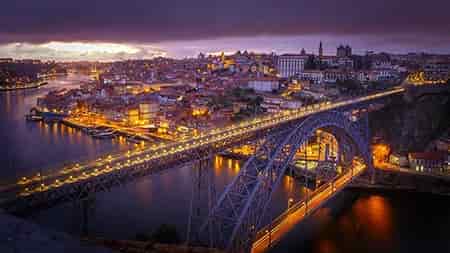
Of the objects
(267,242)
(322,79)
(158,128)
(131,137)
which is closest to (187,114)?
(158,128)

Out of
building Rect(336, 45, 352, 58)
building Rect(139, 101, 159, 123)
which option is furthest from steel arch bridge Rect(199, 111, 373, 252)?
building Rect(336, 45, 352, 58)

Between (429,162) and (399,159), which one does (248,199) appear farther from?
(399,159)

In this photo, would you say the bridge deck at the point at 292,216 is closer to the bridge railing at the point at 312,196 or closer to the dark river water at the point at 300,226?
the bridge railing at the point at 312,196

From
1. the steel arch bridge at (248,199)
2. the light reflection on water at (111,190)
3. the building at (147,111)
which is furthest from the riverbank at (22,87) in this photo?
the steel arch bridge at (248,199)

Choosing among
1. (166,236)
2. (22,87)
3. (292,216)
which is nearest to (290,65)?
(292,216)

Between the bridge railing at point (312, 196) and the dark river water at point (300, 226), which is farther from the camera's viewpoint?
the dark river water at point (300, 226)

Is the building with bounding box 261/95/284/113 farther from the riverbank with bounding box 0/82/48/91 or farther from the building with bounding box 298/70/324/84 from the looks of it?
the riverbank with bounding box 0/82/48/91
